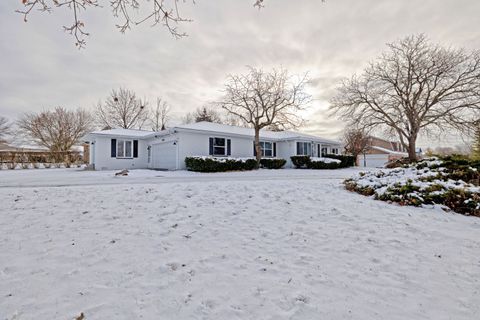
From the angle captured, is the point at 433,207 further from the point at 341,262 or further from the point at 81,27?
the point at 81,27

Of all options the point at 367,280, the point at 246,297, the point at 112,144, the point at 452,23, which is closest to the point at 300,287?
the point at 246,297

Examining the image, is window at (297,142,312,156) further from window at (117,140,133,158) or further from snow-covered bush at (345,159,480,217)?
window at (117,140,133,158)

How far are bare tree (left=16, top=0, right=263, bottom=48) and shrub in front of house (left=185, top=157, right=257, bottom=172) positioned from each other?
11.4m

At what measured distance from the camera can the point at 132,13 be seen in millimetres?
3123

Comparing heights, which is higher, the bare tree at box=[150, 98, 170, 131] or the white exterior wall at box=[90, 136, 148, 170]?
the bare tree at box=[150, 98, 170, 131]

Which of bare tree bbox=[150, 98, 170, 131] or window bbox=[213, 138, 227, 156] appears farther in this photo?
bare tree bbox=[150, 98, 170, 131]

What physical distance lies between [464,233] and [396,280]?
2339mm

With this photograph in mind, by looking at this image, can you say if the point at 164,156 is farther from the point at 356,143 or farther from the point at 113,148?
the point at 356,143

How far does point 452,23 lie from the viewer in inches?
320

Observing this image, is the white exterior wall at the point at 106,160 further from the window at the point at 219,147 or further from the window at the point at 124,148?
the window at the point at 219,147

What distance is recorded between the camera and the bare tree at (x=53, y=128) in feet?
96.6

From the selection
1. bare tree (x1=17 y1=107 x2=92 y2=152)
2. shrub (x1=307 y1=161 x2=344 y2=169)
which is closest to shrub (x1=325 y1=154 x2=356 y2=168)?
shrub (x1=307 y1=161 x2=344 y2=169)

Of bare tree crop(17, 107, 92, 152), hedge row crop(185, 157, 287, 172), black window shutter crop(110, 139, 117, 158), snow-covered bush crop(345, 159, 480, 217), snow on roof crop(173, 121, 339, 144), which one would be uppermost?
bare tree crop(17, 107, 92, 152)

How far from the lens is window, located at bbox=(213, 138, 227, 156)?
1684 cm
